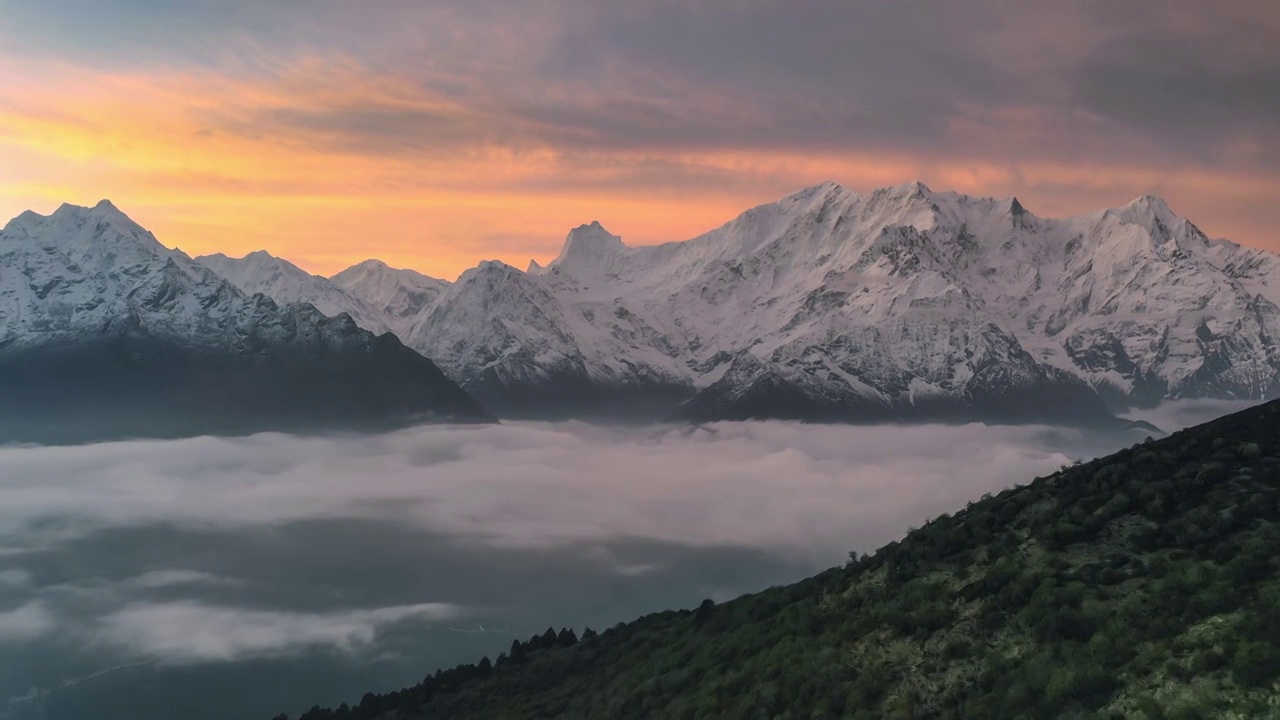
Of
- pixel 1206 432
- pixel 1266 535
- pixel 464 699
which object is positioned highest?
pixel 1206 432

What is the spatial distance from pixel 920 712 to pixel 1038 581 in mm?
13803

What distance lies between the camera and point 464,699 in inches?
5965

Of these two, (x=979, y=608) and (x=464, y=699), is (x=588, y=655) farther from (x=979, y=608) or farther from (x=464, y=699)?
(x=979, y=608)

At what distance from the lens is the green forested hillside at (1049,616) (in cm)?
6756

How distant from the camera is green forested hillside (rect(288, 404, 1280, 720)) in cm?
6756

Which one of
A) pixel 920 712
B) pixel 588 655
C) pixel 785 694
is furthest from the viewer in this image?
pixel 588 655

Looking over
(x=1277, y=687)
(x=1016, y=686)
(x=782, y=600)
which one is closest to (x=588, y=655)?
(x=782, y=600)

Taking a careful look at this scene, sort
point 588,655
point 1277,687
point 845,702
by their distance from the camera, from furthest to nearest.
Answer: point 588,655, point 845,702, point 1277,687

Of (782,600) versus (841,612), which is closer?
(841,612)

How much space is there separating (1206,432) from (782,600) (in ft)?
129

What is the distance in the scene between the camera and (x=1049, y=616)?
76625mm

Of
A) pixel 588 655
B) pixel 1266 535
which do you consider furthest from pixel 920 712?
pixel 588 655

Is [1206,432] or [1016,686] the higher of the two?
[1206,432]

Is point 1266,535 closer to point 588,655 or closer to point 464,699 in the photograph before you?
point 588,655
